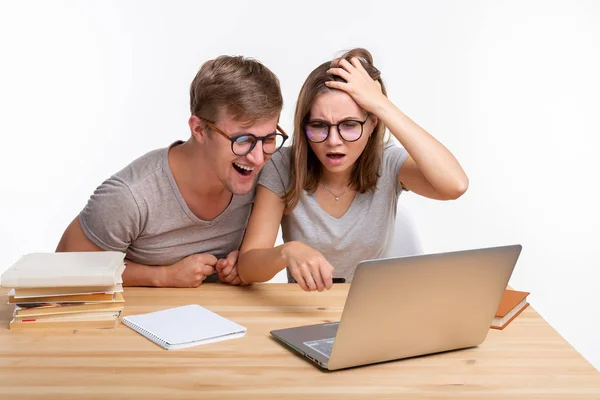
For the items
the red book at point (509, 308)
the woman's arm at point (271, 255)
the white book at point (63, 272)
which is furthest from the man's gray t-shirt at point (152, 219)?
the red book at point (509, 308)

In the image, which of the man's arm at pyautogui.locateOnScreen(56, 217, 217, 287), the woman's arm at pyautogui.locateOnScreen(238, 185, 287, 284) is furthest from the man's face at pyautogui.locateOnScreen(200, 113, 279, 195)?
the man's arm at pyautogui.locateOnScreen(56, 217, 217, 287)

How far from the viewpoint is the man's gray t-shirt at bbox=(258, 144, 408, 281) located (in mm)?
2564

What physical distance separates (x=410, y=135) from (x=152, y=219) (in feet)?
2.81

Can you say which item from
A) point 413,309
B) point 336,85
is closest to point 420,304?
point 413,309

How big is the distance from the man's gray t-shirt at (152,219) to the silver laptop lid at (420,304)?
3.24ft

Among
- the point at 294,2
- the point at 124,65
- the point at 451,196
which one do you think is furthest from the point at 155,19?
the point at 451,196

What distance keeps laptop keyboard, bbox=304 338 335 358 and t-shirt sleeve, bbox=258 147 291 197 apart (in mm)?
829

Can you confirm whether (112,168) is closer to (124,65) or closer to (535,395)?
(124,65)

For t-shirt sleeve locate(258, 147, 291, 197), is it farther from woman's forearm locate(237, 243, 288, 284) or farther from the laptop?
the laptop

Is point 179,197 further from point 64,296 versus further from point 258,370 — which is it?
point 258,370

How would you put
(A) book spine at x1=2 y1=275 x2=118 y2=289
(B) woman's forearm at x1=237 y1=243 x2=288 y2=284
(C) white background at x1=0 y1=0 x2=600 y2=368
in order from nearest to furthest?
(A) book spine at x1=2 y1=275 x2=118 y2=289 → (B) woman's forearm at x1=237 y1=243 x2=288 y2=284 → (C) white background at x1=0 y1=0 x2=600 y2=368

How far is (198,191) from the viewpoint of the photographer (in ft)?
7.97

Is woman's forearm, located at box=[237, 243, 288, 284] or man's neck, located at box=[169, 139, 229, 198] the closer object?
woman's forearm, located at box=[237, 243, 288, 284]

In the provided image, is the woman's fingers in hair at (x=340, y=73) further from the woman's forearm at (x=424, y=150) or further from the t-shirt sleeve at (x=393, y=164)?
the t-shirt sleeve at (x=393, y=164)
